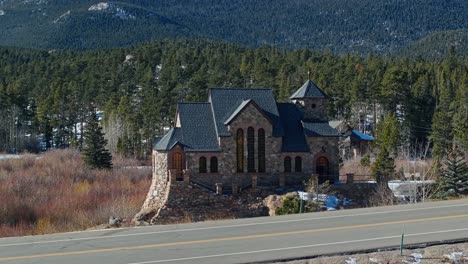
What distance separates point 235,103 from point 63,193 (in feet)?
39.5

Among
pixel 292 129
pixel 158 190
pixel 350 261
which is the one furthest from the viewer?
pixel 292 129

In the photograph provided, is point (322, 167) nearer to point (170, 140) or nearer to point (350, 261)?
point (170, 140)

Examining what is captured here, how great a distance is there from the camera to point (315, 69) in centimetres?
7481

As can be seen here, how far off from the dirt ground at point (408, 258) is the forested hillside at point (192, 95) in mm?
37400

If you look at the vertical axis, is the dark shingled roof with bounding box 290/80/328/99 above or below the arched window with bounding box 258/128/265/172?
above

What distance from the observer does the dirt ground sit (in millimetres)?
12547

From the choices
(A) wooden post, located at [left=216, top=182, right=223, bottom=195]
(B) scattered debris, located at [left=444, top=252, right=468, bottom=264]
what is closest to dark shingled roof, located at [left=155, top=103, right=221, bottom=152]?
(A) wooden post, located at [left=216, top=182, right=223, bottom=195]

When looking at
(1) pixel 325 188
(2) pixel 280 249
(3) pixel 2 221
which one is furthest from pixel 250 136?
(2) pixel 280 249

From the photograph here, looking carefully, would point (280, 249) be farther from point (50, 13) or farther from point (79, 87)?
point (50, 13)

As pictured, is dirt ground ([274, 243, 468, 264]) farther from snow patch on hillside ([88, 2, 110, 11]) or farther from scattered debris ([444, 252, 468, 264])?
snow patch on hillside ([88, 2, 110, 11])

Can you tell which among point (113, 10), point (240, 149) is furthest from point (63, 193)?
point (113, 10)

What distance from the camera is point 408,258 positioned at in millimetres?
12758

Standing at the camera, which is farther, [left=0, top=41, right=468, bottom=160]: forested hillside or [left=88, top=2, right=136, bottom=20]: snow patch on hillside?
[left=88, top=2, right=136, bottom=20]: snow patch on hillside

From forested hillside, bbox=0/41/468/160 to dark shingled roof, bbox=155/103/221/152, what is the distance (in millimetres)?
22839
